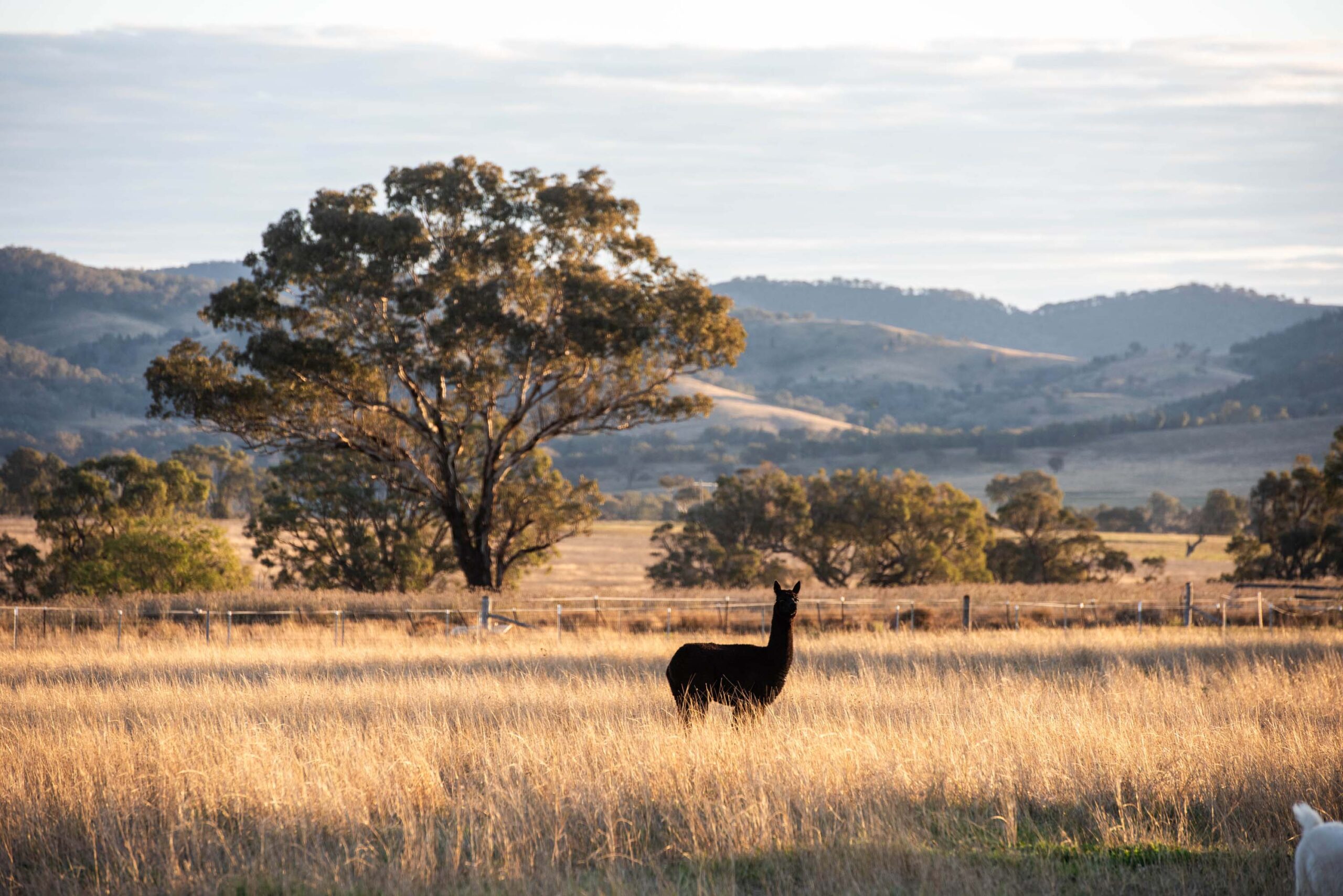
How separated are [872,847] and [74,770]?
616cm

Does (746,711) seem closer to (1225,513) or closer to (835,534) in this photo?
(835,534)

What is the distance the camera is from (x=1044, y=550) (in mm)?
49875

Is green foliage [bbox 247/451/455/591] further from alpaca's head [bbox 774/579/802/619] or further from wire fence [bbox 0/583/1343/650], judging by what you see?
alpaca's head [bbox 774/579/802/619]

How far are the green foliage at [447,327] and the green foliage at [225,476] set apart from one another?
59338 millimetres

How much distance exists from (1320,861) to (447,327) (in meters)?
24.2

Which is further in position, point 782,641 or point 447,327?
point 447,327

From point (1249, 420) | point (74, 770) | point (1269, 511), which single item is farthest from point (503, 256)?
point (1249, 420)

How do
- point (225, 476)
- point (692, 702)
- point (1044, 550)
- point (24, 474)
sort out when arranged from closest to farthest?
point (692, 702) < point (1044, 550) < point (24, 474) < point (225, 476)

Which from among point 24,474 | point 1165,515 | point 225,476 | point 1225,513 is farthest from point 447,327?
point 1165,515

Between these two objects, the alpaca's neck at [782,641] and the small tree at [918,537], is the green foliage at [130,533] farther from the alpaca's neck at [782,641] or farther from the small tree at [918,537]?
the alpaca's neck at [782,641]

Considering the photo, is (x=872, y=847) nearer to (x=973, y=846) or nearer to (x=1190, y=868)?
(x=973, y=846)

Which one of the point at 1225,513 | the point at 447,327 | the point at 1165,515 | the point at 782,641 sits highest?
the point at 447,327

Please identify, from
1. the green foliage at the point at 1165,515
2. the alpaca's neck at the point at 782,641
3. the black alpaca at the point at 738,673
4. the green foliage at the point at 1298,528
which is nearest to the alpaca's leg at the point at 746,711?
the black alpaca at the point at 738,673

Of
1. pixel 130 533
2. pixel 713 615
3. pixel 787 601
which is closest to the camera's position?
pixel 787 601
